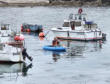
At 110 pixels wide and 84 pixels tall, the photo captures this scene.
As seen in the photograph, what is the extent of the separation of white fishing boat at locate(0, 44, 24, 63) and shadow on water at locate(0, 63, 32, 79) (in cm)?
70

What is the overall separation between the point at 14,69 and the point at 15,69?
0.16 metres

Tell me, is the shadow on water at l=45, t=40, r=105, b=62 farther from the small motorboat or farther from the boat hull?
the small motorboat

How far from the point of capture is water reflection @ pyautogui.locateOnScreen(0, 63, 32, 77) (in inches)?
2448

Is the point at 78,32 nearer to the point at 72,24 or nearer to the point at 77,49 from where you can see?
the point at 72,24

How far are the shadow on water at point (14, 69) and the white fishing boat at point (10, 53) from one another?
70cm

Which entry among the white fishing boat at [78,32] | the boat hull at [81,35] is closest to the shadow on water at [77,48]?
the boat hull at [81,35]

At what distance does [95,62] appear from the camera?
227 feet

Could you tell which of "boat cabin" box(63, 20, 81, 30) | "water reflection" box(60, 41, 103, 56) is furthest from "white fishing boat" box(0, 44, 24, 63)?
"boat cabin" box(63, 20, 81, 30)

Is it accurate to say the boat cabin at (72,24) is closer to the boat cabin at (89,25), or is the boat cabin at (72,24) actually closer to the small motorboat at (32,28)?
the boat cabin at (89,25)

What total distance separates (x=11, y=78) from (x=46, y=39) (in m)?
39.2

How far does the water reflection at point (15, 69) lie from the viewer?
6219cm

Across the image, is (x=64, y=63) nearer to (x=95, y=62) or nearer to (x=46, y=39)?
(x=95, y=62)

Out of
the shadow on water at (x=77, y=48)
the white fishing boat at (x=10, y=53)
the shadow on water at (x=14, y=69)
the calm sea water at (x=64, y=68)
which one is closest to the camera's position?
the calm sea water at (x=64, y=68)

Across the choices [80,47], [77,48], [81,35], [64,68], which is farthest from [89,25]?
[64,68]
